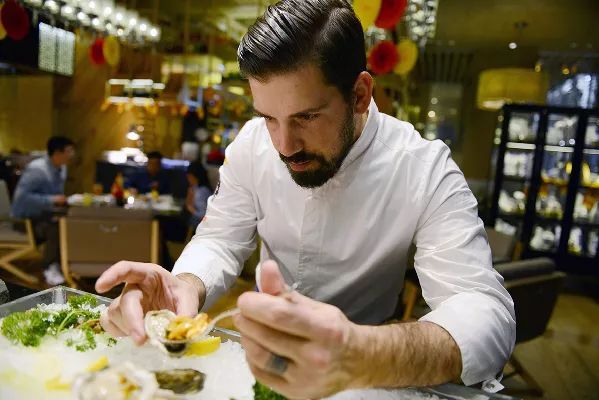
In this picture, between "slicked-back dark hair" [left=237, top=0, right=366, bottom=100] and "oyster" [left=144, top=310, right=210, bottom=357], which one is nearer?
"oyster" [left=144, top=310, right=210, bottom=357]

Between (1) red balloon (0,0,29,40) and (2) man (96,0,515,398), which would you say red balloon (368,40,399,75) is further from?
(2) man (96,0,515,398)

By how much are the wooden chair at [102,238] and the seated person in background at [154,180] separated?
6.59 ft

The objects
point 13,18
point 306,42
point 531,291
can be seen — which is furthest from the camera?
point 13,18

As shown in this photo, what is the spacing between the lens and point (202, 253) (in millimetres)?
1457

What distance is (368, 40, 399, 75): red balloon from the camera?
471 cm

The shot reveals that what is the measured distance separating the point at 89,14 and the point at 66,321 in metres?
5.89

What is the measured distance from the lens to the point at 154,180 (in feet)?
20.1

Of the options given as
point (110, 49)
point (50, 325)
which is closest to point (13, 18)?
point (110, 49)

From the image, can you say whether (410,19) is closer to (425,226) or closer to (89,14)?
(89,14)

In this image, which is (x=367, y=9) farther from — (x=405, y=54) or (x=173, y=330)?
(x=173, y=330)

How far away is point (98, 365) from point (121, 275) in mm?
202

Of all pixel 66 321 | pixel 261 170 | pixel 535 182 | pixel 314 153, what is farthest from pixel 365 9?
pixel 535 182

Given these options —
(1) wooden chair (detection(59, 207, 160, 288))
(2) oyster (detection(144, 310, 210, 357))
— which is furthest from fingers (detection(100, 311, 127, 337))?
(1) wooden chair (detection(59, 207, 160, 288))

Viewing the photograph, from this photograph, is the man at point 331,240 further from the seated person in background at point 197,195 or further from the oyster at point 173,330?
→ the seated person in background at point 197,195
